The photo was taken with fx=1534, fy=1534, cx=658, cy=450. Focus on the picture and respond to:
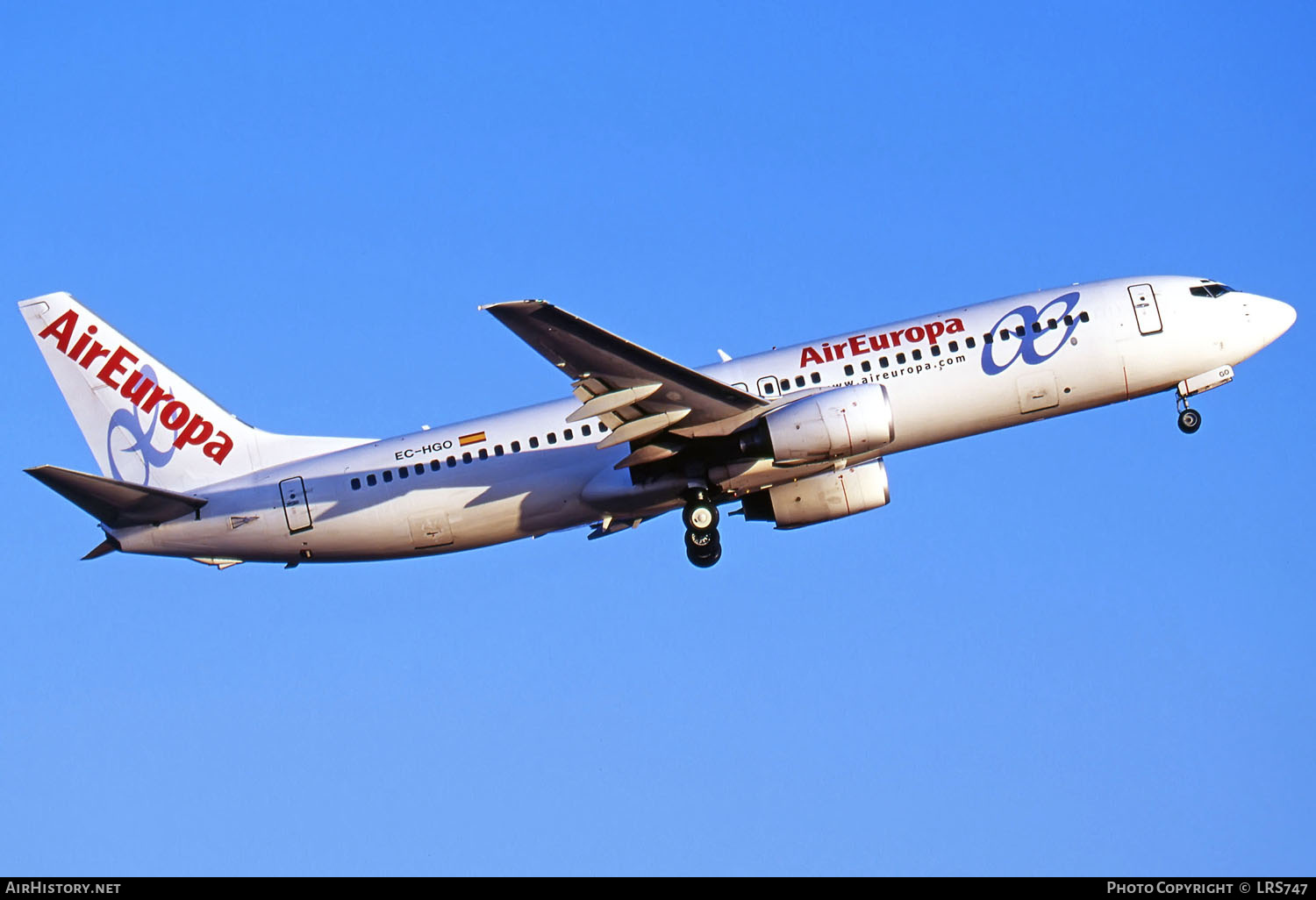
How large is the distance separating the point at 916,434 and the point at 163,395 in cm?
2091

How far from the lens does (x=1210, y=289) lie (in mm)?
41156

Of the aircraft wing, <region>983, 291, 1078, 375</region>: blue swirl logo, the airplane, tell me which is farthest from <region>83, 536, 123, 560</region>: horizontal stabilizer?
<region>983, 291, 1078, 375</region>: blue swirl logo

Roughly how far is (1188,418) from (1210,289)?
11.5 feet

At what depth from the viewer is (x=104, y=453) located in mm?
42844

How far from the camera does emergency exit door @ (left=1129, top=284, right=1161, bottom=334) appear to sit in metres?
40.2

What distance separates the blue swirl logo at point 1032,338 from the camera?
129 feet

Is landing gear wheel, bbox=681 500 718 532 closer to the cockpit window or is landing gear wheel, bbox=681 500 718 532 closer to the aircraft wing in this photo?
the aircraft wing

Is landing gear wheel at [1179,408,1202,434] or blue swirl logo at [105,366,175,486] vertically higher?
blue swirl logo at [105,366,175,486]

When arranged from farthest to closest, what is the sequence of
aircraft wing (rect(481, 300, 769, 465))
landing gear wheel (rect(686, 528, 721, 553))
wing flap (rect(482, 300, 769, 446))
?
1. landing gear wheel (rect(686, 528, 721, 553))
2. aircraft wing (rect(481, 300, 769, 465))
3. wing flap (rect(482, 300, 769, 446))

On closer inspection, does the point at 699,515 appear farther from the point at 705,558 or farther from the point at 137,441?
the point at 137,441

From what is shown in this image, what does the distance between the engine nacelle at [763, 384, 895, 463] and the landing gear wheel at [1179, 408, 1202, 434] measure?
9168 mm
